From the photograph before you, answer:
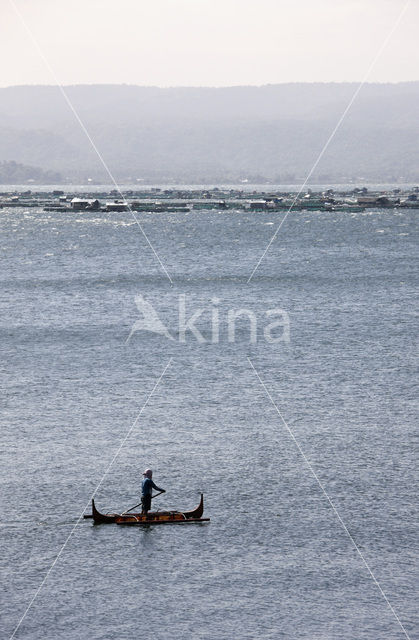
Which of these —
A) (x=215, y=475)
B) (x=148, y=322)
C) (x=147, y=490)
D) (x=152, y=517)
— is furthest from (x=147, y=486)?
(x=148, y=322)

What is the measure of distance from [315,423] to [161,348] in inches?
1170

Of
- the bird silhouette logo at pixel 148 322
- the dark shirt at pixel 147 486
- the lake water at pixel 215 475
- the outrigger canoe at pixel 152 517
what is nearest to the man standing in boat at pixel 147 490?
the dark shirt at pixel 147 486

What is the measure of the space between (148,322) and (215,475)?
55.9m

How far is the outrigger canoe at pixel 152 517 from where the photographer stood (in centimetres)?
4484

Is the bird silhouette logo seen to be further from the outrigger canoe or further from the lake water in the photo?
the outrigger canoe

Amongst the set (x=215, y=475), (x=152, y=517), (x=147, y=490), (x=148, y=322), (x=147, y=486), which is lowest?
(x=152, y=517)

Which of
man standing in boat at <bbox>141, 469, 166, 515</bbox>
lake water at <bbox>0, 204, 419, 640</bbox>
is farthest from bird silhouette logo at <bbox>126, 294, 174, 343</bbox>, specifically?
man standing in boat at <bbox>141, 469, 166, 515</bbox>

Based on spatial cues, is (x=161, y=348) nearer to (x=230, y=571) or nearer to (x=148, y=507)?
(x=148, y=507)

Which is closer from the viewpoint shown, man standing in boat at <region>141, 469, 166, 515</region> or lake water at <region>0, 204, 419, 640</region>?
lake water at <region>0, 204, 419, 640</region>

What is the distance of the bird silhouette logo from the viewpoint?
99562mm

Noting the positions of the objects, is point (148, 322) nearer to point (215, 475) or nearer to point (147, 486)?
point (215, 475)

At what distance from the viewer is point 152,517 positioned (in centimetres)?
4503

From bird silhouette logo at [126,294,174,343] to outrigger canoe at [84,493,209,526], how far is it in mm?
48804

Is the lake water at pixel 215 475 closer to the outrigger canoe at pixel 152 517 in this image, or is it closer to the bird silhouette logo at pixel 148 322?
the outrigger canoe at pixel 152 517
